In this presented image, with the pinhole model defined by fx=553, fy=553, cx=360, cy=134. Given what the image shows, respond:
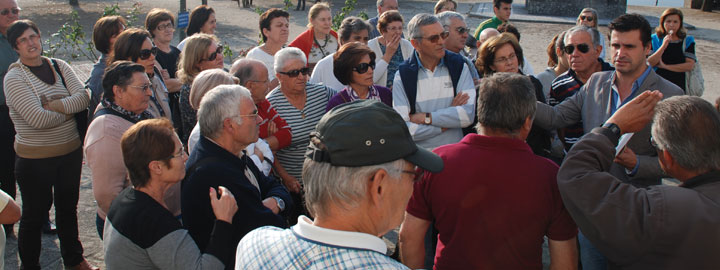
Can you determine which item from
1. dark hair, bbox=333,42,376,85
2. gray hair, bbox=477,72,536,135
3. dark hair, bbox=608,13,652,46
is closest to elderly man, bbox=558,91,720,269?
gray hair, bbox=477,72,536,135

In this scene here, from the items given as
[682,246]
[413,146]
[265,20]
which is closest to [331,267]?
[413,146]

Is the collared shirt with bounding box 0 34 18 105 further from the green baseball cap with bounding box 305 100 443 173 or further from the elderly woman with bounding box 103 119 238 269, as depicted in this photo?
the green baseball cap with bounding box 305 100 443 173

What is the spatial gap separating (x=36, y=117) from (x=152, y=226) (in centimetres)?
231

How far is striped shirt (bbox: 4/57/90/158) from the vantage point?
4.20m

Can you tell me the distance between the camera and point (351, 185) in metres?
1.61

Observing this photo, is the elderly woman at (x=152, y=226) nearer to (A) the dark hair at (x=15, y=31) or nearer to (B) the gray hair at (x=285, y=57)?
(B) the gray hair at (x=285, y=57)

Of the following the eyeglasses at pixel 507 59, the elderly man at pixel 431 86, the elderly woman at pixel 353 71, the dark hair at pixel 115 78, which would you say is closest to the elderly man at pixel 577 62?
the eyeglasses at pixel 507 59

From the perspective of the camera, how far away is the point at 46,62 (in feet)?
14.8

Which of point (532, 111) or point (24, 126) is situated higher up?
point (532, 111)

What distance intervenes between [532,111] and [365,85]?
1887 millimetres

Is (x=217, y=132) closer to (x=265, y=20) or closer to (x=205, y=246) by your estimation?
(x=205, y=246)

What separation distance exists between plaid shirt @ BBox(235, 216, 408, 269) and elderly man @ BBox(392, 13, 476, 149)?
2.58m

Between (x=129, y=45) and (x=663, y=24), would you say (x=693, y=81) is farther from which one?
(x=129, y=45)

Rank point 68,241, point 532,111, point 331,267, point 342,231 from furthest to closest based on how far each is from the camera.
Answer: point 68,241 → point 532,111 → point 342,231 → point 331,267
